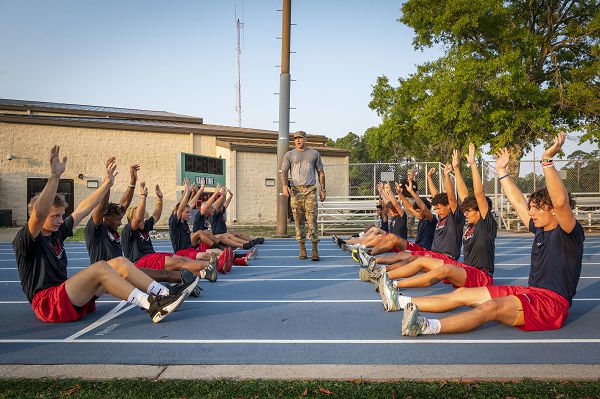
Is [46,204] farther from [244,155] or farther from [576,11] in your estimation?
[576,11]

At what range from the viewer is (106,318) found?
5023 millimetres

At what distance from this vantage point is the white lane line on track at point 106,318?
14.3ft

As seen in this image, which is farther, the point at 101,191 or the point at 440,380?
the point at 101,191

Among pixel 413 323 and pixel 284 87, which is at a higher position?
pixel 284 87

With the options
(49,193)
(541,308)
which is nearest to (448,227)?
(541,308)

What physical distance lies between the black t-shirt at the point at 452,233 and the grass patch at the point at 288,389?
12.3ft

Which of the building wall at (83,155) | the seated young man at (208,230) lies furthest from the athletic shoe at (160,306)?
the building wall at (83,155)

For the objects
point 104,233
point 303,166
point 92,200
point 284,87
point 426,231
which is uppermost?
point 284,87

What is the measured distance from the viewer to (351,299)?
19.2 feet

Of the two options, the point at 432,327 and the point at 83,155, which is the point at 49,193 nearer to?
the point at 432,327

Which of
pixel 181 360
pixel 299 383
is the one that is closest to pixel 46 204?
pixel 181 360

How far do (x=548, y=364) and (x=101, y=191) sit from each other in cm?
420

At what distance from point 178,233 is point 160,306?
385 cm

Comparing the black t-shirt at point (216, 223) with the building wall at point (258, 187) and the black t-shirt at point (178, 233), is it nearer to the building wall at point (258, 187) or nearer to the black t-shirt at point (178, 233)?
the black t-shirt at point (178, 233)
